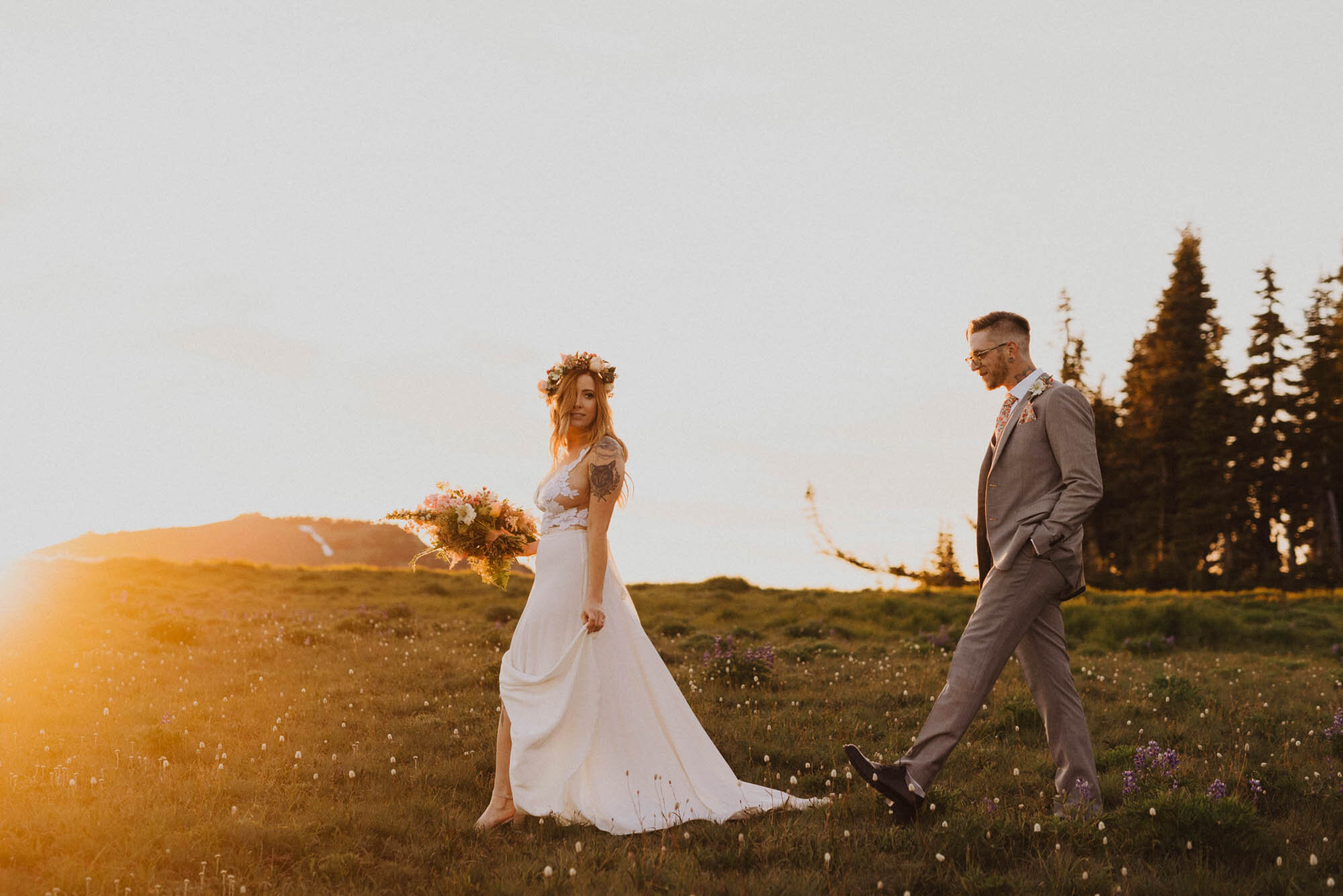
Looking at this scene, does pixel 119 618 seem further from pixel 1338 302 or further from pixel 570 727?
pixel 1338 302

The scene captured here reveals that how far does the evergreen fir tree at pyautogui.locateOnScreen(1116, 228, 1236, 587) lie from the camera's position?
40.8 metres

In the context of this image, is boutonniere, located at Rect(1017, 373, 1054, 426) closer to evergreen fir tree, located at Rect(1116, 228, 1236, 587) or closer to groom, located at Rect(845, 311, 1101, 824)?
groom, located at Rect(845, 311, 1101, 824)

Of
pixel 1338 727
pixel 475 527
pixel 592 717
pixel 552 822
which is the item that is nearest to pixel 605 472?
pixel 475 527

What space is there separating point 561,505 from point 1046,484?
368 centimetres

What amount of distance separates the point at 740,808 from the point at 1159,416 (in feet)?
146

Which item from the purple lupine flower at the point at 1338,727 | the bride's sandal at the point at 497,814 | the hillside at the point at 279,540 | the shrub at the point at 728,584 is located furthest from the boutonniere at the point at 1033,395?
the hillside at the point at 279,540

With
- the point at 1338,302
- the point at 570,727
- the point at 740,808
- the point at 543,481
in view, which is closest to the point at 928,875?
the point at 740,808

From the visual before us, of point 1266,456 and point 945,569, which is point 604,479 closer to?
point 945,569

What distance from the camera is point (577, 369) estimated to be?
23.8 ft

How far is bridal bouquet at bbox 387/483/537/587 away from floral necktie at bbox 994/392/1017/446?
12.8ft

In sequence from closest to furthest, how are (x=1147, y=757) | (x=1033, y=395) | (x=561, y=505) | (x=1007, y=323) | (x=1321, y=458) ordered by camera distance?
(x=1033, y=395) → (x=1007, y=323) → (x=561, y=505) → (x=1147, y=757) → (x=1321, y=458)

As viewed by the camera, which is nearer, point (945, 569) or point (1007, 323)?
point (1007, 323)

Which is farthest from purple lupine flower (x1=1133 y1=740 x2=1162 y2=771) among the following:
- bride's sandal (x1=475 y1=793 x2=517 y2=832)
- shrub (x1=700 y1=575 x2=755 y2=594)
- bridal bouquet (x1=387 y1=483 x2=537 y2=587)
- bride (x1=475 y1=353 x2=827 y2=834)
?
shrub (x1=700 y1=575 x2=755 y2=594)

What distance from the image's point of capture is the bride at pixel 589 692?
264 inches
